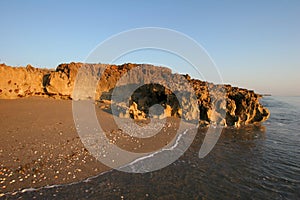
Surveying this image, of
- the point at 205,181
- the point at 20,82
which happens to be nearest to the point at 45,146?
the point at 205,181

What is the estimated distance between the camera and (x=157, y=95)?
76.8ft

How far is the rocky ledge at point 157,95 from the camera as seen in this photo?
1942 centimetres

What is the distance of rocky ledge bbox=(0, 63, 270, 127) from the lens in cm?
1942

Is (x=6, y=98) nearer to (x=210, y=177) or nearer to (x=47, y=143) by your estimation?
(x=47, y=143)

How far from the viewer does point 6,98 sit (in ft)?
61.3

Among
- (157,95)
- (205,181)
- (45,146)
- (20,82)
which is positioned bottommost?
(205,181)

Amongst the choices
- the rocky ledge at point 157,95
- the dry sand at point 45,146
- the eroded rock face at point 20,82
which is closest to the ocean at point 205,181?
the dry sand at point 45,146

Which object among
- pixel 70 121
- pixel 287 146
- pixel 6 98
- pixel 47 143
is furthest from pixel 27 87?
pixel 287 146

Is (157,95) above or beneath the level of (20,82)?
beneath

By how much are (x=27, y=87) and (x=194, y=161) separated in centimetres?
1924

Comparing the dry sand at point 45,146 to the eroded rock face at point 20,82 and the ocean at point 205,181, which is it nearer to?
the ocean at point 205,181

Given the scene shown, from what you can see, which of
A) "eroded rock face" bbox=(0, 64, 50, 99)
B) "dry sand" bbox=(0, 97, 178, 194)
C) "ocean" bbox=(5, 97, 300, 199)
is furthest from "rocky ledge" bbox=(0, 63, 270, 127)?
"ocean" bbox=(5, 97, 300, 199)

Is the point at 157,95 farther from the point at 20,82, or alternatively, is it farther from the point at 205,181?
the point at 205,181

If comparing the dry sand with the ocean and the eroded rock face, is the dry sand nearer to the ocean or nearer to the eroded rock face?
the ocean
